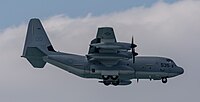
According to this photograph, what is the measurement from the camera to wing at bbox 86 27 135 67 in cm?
6381

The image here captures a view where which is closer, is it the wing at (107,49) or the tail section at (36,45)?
the wing at (107,49)

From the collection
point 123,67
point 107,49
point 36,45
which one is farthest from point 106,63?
point 36,45

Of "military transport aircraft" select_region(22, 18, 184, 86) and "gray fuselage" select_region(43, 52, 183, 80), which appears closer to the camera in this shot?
"military transport aircraft" select_region(22, 18, 184, 86)

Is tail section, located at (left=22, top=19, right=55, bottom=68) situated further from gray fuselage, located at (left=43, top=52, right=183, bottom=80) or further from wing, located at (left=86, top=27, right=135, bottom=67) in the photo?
wing, located at (left=86, top=27, right=135, bottom=67)

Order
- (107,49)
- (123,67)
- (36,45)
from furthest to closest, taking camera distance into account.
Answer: (36,45), (123,67), (107,49)

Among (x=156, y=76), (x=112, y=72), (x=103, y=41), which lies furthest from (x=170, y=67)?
(x=103, y=41)

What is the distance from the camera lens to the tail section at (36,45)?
72938 mm

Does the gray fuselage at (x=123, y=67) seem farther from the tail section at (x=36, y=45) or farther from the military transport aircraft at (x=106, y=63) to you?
the tail section at (x=36, y=45)

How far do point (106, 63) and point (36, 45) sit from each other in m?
9.20

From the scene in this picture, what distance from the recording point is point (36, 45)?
73.7m

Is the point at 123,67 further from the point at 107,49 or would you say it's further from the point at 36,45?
the point at 36,45

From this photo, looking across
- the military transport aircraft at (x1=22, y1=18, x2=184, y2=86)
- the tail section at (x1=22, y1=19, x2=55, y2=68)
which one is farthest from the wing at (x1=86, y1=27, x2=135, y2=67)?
the tail section at (x1=22, y1=19, x2=55, y2=68)

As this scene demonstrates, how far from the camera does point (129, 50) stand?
65.4m

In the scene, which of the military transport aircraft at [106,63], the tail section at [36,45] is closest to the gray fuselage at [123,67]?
the military transport aircraft at [106,63]
